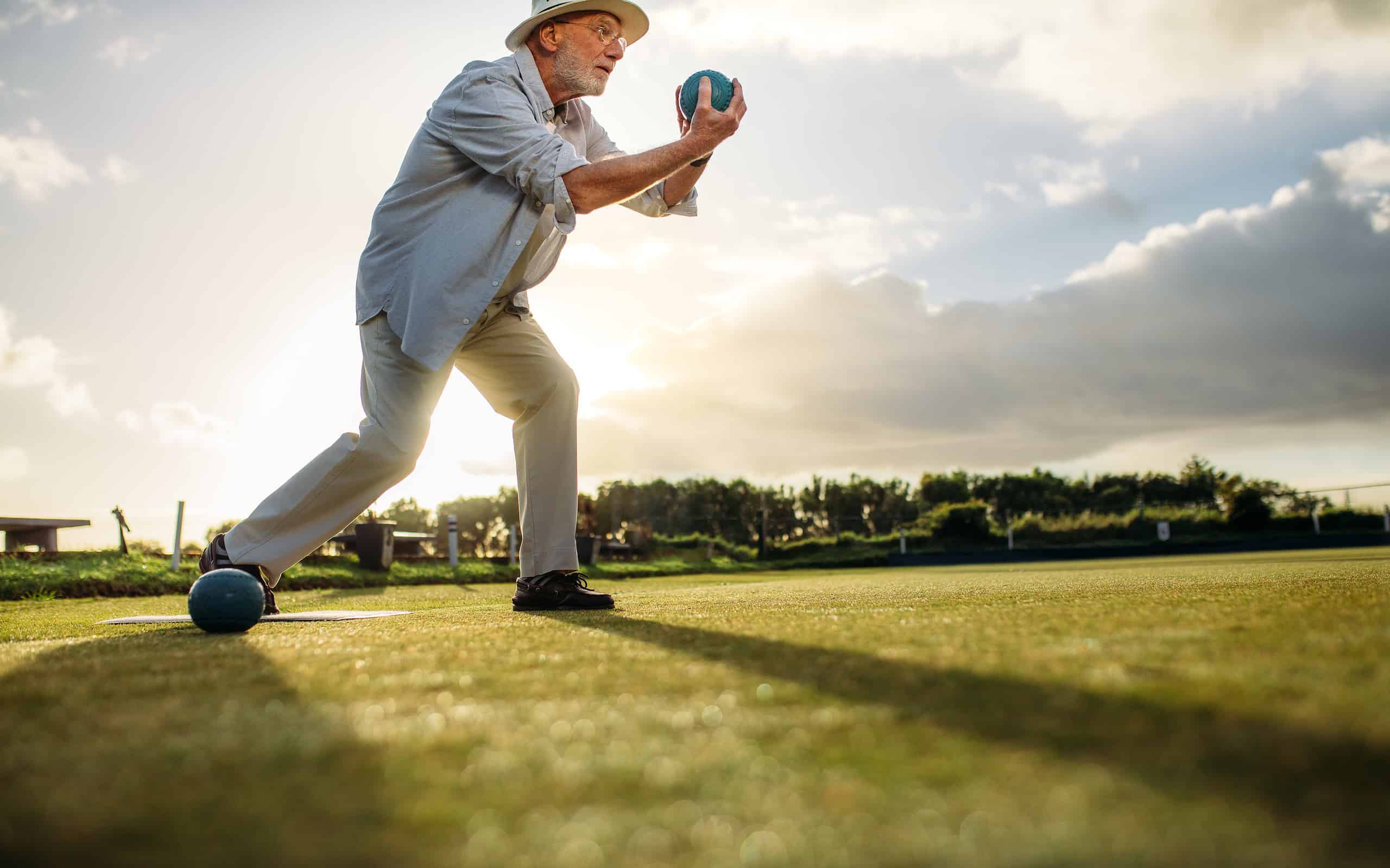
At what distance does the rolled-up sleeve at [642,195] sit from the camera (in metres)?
4.02

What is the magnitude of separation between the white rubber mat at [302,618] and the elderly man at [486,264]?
4.5 inches

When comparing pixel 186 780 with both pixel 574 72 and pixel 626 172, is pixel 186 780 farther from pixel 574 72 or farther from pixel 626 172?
pixel 574 72

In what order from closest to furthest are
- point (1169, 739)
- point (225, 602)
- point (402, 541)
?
point (1169, 739) < point (225, 602) < point (402, 541)

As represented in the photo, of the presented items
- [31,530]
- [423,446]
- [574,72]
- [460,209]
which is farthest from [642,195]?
[31,530]

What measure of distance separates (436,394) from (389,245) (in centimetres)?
58

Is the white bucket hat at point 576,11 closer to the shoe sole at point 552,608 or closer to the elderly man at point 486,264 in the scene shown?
the elderly man at point 486,264

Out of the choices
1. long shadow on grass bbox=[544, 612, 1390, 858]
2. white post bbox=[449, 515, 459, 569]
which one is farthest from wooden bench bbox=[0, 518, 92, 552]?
long shadow on grass bbox=[544, 612, 1390, 858]

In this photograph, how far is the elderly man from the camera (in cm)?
331

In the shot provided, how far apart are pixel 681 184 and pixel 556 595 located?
179 cm

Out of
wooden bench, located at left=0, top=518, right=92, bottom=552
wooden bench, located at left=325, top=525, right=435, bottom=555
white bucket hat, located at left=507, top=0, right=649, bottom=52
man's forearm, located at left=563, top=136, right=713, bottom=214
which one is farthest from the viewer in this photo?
wooden bench, located at left=0, top=518, right=92, bottom=552

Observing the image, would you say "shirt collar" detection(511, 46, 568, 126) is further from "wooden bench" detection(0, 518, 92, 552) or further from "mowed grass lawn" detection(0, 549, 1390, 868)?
"wooden bench" detection(0, 518, 92, 552)

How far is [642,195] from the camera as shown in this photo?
13.1 ft

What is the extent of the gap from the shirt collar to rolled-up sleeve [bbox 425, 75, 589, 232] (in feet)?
0.43

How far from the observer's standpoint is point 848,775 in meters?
0.85
